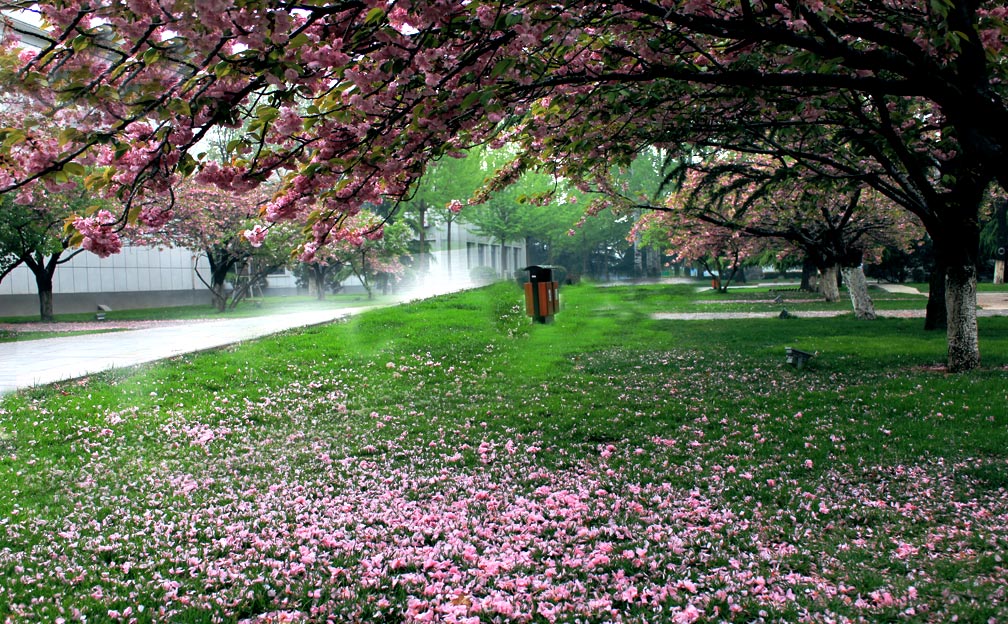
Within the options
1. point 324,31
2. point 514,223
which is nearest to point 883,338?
point 324,31

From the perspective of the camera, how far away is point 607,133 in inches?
279

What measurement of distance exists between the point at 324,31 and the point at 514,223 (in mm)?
43329

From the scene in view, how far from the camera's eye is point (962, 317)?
10141 mm

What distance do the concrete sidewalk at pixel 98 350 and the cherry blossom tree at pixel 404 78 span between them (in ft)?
21.7

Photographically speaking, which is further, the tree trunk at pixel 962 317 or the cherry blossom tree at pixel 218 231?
the cherry blossom tree at pixel 218 231

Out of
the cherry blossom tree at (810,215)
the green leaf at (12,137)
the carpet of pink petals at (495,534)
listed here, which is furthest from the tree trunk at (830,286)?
the green leaf at (12,137)

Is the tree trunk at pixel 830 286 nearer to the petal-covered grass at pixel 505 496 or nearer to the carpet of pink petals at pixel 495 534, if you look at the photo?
the petal-covered grass at pixel 505 496

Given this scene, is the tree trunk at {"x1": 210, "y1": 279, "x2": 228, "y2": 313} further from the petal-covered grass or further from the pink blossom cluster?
the pink blossom cluster

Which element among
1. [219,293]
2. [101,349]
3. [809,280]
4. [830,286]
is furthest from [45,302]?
[809,280]

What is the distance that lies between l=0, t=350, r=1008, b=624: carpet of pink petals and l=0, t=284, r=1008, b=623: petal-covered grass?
2 cm

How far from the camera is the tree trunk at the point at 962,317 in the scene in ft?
32.8

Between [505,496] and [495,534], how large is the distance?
2.59 feet

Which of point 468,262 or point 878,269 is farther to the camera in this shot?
point 468,262

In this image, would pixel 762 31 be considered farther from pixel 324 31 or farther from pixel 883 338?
pixel 883 338
